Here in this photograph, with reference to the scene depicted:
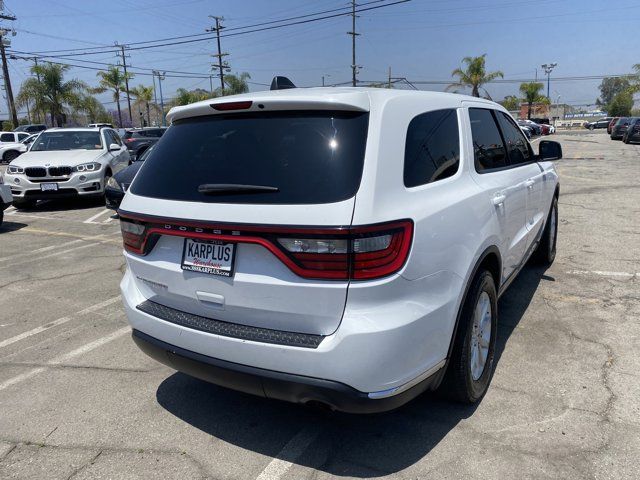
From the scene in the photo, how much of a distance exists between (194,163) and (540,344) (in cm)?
289

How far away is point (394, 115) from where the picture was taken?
2488 mm

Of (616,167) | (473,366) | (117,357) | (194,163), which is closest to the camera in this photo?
(194,163)

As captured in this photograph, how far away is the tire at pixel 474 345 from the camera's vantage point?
109 inches

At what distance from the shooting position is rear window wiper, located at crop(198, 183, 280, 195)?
2346 mm

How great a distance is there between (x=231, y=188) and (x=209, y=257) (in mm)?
355

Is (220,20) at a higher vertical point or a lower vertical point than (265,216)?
higher

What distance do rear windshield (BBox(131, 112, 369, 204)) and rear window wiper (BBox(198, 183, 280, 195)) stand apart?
1 centimetres

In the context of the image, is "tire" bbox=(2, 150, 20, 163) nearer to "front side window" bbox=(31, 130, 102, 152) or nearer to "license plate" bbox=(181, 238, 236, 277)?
"front side window" bbox=(31, 130, 102, 152)

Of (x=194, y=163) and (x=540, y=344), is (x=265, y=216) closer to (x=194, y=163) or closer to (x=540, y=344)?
(x=194, y=163)

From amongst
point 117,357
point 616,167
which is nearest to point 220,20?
point 616,167

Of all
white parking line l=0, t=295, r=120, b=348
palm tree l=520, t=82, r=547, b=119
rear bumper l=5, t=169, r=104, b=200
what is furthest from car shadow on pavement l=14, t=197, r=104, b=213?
palm tree l=520, t=82, r=547, b=119

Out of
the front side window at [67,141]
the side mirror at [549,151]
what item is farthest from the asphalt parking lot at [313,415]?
the front side window at [67,141]

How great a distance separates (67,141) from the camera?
38.4 feet

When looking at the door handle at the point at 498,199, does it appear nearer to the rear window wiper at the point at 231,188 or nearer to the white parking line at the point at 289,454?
the rear window wiper at the point at 231,188
